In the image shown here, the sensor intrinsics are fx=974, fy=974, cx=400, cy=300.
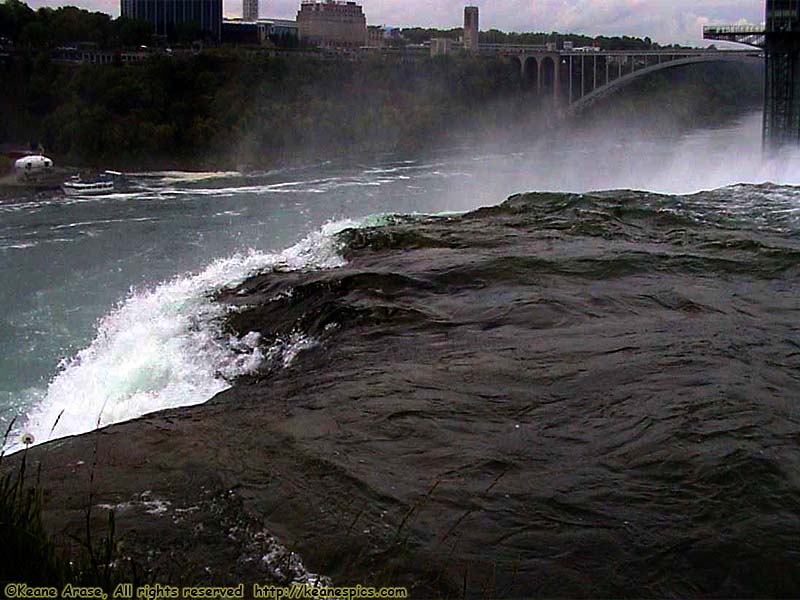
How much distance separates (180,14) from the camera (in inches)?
2936

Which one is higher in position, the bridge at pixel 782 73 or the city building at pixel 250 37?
the city building at pixel 250 37

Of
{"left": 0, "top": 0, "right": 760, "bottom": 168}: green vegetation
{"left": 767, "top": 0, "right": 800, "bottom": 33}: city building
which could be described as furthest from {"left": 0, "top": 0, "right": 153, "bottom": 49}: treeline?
{"left": 767, "top": 0, "right": 800, "bottom": 33}: city building

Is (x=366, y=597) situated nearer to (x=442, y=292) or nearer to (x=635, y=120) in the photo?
(x=442, y=292)

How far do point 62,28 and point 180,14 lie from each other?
2572cm

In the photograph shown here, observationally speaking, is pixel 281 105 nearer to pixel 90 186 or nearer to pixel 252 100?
pixel 252 100

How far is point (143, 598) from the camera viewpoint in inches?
104

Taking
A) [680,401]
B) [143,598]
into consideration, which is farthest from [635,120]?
[143,598]

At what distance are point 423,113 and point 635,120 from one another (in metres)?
11.1

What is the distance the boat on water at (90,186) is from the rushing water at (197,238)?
85cm

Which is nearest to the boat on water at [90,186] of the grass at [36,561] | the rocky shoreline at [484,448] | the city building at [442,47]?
the rocky shoreline at [484,448]

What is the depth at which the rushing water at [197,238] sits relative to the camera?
8.02 m

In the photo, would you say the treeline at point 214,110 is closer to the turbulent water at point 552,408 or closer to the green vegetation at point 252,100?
the green vegetation at point 252,100

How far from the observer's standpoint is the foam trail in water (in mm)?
7262

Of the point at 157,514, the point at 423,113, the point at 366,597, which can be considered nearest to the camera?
the point at 366,597
